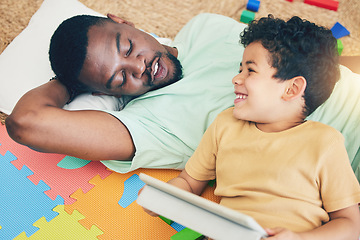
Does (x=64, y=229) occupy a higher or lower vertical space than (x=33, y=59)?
lower

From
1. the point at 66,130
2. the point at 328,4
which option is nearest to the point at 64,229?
the point at 66,130

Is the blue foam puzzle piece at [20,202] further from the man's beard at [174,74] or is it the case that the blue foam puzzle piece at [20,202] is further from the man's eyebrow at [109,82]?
the man's beard at [174,74]

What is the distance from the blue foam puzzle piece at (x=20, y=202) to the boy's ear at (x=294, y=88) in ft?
2.64

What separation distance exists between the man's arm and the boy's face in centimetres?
37

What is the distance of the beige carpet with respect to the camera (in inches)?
64.5

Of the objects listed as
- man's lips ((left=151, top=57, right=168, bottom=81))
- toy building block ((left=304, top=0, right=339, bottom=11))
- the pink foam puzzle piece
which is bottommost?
the pink foam puzzle piece

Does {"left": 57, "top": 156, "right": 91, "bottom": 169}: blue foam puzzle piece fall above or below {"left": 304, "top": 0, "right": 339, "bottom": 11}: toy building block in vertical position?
below

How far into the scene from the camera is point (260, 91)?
0.83 m

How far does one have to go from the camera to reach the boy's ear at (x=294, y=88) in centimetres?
81

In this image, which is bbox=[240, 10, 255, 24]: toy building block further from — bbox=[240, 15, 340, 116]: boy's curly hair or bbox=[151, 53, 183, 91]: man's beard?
bbox=[240, 15, 340, 116]: boy's curly hair

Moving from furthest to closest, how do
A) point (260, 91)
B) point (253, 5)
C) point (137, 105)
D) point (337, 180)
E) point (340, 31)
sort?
point (253, 5) < point (340, 31) < point (137, 105) < point (260, 91) < point (337, 180)

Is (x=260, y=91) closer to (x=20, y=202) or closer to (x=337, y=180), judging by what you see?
(x=337, y=180)

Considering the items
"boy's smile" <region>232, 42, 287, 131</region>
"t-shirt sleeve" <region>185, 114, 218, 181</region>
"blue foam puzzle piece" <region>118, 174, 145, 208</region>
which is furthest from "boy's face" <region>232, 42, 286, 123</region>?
"blue foam puzzle piece" <region>118, 174, 145, 208</region>

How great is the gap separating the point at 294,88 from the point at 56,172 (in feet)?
2.84
